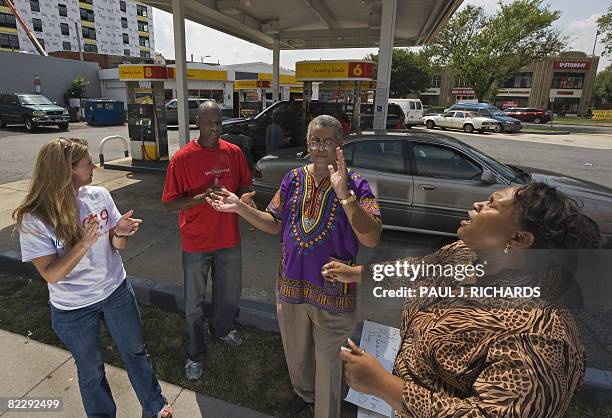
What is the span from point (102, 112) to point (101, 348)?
24248mm

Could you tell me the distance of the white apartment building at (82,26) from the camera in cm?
5100

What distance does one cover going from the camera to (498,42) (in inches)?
1238

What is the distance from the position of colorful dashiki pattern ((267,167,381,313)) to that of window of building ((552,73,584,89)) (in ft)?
198

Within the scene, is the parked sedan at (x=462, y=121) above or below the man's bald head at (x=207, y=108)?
below

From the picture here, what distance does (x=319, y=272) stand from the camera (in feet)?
6.27

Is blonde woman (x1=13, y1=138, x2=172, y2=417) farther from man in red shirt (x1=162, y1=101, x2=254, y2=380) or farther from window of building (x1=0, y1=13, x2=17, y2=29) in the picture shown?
window of building (x1=0, y1=13, x2=17, y2=29)

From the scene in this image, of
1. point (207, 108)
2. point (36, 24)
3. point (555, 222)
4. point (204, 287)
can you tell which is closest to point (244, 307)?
point (204, 287)

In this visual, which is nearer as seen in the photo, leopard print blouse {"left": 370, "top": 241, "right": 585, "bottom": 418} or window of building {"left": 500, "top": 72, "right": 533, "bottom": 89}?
leopard print blouse {"left": 370, "top": 241, "right": 585, "bottom": 418}

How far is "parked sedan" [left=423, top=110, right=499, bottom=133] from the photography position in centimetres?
2422

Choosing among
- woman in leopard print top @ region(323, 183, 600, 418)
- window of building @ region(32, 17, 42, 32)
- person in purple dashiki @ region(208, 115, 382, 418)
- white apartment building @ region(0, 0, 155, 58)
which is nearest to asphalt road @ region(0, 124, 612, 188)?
person in purple dashiki @ region(208, 115, 382, 418)

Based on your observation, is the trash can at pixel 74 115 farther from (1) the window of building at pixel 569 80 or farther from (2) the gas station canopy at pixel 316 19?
(1) the window of building at pixel 569 80

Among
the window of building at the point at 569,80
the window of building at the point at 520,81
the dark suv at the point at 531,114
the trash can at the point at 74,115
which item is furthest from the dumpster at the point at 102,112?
the window of building at the point at 569,80

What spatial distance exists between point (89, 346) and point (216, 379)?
37.5 inches

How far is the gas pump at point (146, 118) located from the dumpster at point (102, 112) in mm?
14883
